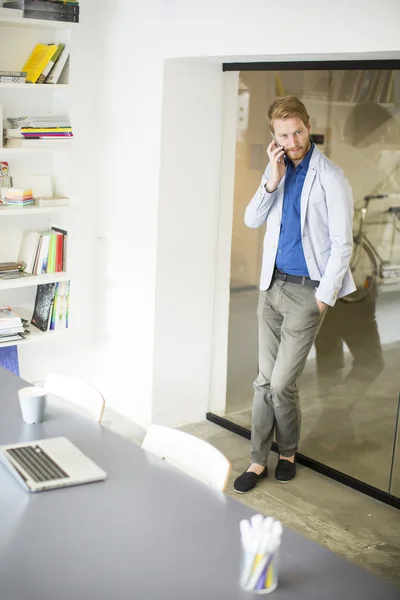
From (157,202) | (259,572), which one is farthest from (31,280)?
(259,572)

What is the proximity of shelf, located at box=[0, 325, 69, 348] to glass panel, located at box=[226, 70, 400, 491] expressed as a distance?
1027 mm

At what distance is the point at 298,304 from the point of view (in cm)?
373

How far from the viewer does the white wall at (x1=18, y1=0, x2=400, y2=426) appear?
4.21 meters

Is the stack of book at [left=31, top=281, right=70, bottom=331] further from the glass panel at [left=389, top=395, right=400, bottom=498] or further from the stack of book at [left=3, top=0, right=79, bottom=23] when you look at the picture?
the glass panel at [left=389, top=395, right=400, bottom=498]

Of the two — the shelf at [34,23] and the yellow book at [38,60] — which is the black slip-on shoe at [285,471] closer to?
the yellow book at [38,60]

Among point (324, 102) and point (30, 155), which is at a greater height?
point (324, 102)

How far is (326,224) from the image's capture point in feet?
12.0

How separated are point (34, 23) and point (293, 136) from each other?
1575 millimetres

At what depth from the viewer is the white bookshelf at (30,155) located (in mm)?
4305

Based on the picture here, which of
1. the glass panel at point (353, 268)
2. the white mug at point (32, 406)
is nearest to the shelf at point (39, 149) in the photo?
the glass panel at point (353, 268)

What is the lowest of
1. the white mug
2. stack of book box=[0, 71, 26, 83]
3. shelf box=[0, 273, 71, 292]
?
the white mug

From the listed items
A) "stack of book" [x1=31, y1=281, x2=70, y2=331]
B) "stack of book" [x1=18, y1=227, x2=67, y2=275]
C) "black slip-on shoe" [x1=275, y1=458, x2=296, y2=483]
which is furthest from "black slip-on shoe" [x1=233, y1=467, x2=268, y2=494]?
"stack of book" [x1=18, y1=227, x2=67, y2=275]

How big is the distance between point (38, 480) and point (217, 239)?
259cm

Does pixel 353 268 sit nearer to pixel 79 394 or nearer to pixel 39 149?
pixel 79 394
